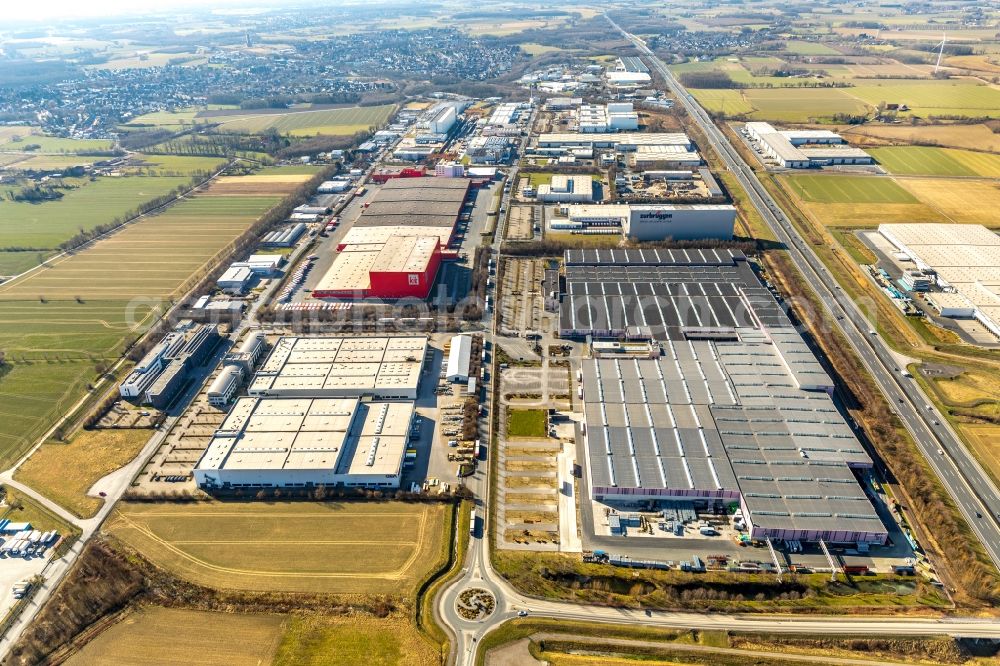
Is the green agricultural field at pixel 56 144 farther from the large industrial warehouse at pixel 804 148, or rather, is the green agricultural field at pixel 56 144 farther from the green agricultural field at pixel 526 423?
the large industrial warehouse at pixel 804 148

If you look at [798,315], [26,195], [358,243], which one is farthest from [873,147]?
[26,195]

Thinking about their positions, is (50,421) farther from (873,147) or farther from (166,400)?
(873,147)

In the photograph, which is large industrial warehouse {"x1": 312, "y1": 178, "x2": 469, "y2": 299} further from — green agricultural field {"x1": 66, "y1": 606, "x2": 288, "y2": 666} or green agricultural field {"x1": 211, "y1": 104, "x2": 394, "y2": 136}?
green agricultural field {"x1": 211, "y1": 104, "x2": 394, "y2": 136}

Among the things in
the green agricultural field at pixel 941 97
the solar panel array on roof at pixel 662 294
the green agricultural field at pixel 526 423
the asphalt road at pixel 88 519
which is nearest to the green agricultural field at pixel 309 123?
the solar panel array on roof at pixel 662 294

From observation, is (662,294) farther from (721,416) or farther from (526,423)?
(526,423)

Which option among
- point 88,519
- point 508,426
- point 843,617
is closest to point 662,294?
point 508,426

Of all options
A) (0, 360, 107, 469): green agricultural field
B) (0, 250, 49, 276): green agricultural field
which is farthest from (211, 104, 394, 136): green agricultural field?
(0, 360, 107, 469): green agricultural field
